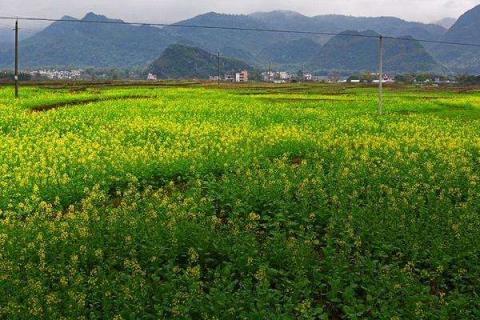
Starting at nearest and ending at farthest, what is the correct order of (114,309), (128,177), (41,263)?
(114,309) → (41,263) → (128,177)

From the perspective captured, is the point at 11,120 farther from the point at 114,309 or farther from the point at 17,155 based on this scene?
the point at 114,309

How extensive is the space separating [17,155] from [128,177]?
5.26 metres

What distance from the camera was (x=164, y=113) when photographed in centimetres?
3453

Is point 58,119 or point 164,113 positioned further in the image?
A: point 164,113

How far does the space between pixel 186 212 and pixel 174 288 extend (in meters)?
3.74

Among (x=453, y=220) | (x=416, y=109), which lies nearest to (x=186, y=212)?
(x=453, y=220)

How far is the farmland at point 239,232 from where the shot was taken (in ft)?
27.1

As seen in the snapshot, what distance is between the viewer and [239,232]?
428 inches

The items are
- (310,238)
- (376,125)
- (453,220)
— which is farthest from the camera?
(376,125)

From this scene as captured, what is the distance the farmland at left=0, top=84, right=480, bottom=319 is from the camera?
825cm

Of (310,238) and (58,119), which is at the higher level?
(58,119)

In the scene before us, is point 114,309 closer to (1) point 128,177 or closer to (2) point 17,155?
(1) point 128,177

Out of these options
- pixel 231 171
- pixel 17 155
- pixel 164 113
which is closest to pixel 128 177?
pixel 231 171

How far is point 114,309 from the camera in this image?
8.11 meters
